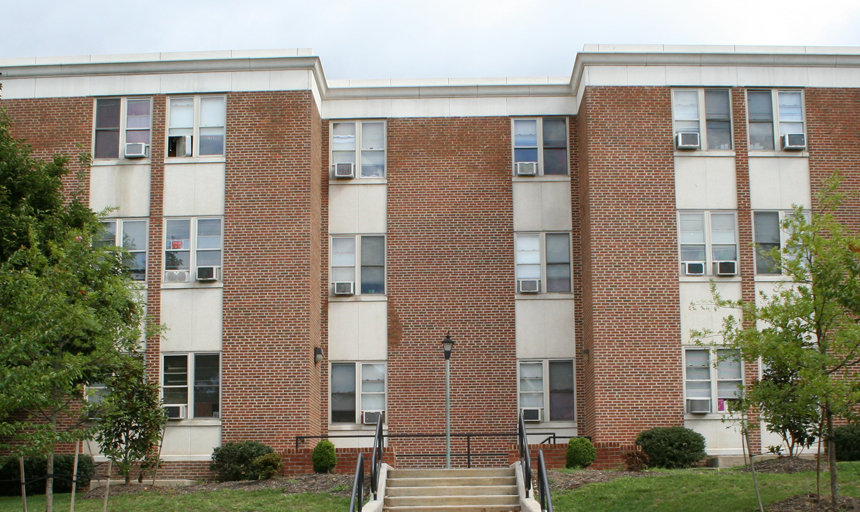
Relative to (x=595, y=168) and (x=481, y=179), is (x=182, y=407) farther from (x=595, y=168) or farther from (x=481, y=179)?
(x=595, y=168)

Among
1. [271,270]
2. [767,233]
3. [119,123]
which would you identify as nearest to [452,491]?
[271,270]

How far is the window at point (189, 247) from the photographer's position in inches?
964

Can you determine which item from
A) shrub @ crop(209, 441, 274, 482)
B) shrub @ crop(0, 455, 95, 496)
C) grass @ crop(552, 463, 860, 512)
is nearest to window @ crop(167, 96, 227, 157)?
shrub @ crop(209, 441, 274, 482)

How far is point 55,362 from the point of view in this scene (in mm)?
15883

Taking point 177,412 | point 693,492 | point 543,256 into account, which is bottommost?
point 693,492

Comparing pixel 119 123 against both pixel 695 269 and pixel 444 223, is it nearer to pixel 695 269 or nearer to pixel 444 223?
pixel 444 223

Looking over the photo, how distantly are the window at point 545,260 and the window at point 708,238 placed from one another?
293 centimetres

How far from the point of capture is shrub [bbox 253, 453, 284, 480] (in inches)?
846

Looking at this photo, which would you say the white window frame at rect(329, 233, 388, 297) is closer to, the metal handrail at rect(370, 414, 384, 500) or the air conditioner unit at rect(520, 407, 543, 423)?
the air conditioner unit at rect(520, 407, 543, 423)

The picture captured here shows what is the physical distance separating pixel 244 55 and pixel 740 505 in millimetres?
15479

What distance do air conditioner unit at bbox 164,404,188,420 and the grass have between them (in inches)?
373

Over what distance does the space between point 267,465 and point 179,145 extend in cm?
838

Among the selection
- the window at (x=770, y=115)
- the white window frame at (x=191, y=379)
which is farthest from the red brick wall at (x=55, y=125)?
the window at (x=770, y=115)

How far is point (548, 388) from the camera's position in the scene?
2492 cm
